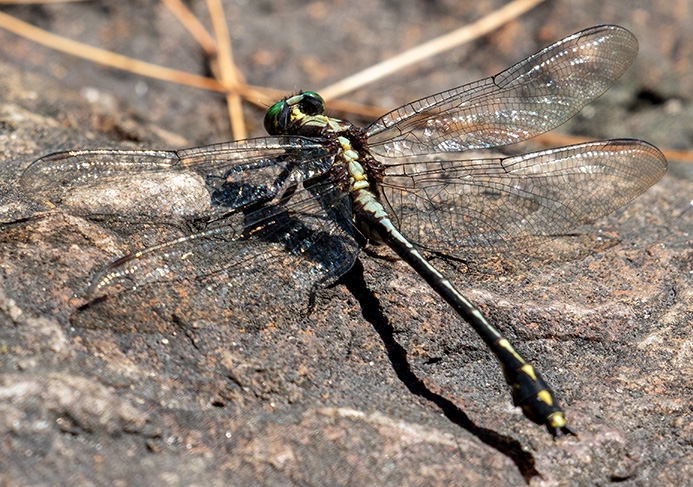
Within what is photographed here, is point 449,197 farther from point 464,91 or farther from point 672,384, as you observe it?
point 672,384

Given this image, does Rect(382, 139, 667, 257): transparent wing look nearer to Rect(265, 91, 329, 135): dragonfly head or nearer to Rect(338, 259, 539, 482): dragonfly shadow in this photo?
Rect(338, 259, 539, 482): dragonfly shadow

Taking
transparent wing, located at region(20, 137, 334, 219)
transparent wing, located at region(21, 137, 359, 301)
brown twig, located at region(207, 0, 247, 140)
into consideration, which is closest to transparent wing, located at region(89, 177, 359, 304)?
transparent wing, located at region(21, 137, 359, 301)

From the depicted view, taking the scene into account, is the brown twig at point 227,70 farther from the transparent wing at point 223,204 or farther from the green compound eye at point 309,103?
the transparent wing at point 223,204

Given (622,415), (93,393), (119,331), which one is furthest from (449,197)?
(93,393)

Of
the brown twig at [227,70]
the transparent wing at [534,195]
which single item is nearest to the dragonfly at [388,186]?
the transparent wing at [534,195]

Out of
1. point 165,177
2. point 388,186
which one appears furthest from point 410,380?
point 165,177

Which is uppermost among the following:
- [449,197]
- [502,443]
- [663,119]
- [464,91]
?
[663,119]
